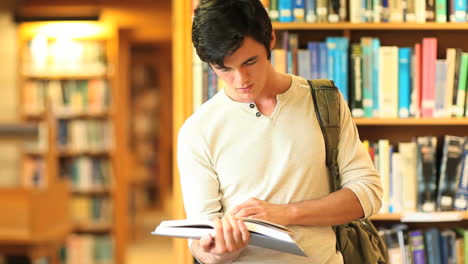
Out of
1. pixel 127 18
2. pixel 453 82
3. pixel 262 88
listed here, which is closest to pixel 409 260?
pixel 453 82

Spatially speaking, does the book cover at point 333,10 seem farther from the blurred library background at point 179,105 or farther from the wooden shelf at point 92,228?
the wooden shelf at point 92,228

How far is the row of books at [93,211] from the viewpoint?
23.8 feet

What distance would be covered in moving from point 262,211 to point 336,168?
242 millimetres

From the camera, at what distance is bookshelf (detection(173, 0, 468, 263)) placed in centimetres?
291

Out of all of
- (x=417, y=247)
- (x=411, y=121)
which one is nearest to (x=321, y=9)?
(x=411, y=121)

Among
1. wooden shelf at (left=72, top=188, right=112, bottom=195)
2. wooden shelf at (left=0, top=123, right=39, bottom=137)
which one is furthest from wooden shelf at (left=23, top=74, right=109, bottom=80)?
wooden shelf at (left=0, top=123, right=39, bottom=137)

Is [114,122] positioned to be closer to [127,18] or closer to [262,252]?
[127,18]

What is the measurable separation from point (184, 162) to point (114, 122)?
561cm

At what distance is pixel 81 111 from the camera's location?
722cm

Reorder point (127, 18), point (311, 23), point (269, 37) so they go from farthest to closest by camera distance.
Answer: point (127, 18)
point (311, 23)
point (269, 37)

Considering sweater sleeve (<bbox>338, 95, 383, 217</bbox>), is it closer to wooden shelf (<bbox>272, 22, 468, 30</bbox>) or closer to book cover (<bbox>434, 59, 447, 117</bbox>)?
wooden shelf (<bbox>272, 22, 468, 30</bbox>)

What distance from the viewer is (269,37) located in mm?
1599

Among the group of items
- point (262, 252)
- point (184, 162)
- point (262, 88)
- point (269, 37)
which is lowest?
point (262, 252)

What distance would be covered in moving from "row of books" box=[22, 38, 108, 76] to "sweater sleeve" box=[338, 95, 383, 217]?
5671 mm
